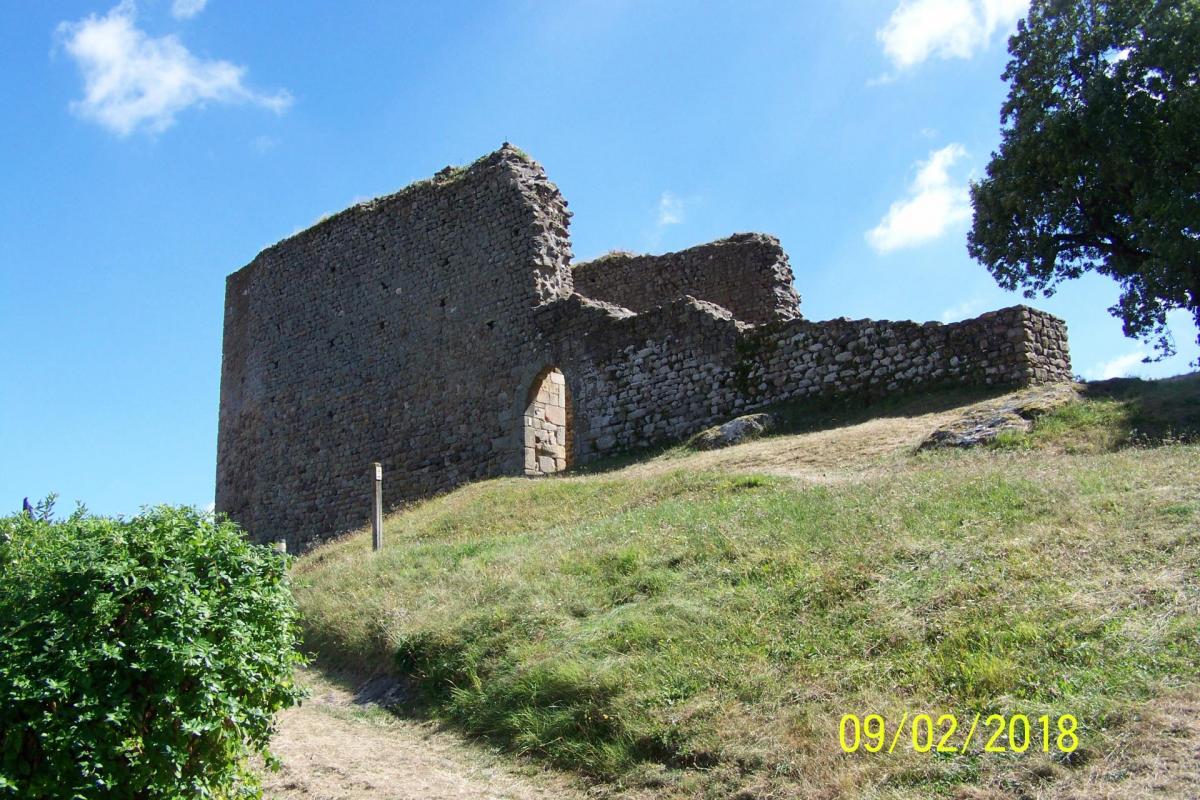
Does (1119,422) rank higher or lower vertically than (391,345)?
lower

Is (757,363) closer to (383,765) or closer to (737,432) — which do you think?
(737,432)

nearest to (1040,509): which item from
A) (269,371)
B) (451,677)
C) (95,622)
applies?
(451,677)

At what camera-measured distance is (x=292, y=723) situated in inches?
302

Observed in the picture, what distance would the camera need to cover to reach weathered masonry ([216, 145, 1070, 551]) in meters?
15.6

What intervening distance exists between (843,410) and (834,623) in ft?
29.6

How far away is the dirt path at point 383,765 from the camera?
591cm

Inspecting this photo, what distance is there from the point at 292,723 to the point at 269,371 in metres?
16.9

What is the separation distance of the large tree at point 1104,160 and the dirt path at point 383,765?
55.7 ft

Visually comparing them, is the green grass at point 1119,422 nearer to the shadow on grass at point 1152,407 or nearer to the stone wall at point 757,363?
the shadow on grass at point 1152,407

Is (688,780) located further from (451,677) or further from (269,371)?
(269,371)

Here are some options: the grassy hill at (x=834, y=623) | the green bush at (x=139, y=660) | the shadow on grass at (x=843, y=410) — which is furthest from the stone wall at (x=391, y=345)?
the green bush at (x=139, y=660)

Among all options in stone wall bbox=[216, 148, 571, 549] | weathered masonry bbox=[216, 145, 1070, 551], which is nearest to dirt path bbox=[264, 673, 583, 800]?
A: weathered masonry bbox=[216, 145, 1070, 551]

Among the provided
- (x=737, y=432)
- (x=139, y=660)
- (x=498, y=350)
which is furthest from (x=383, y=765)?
(x=498, y=350)

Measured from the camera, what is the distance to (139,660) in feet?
15.6
